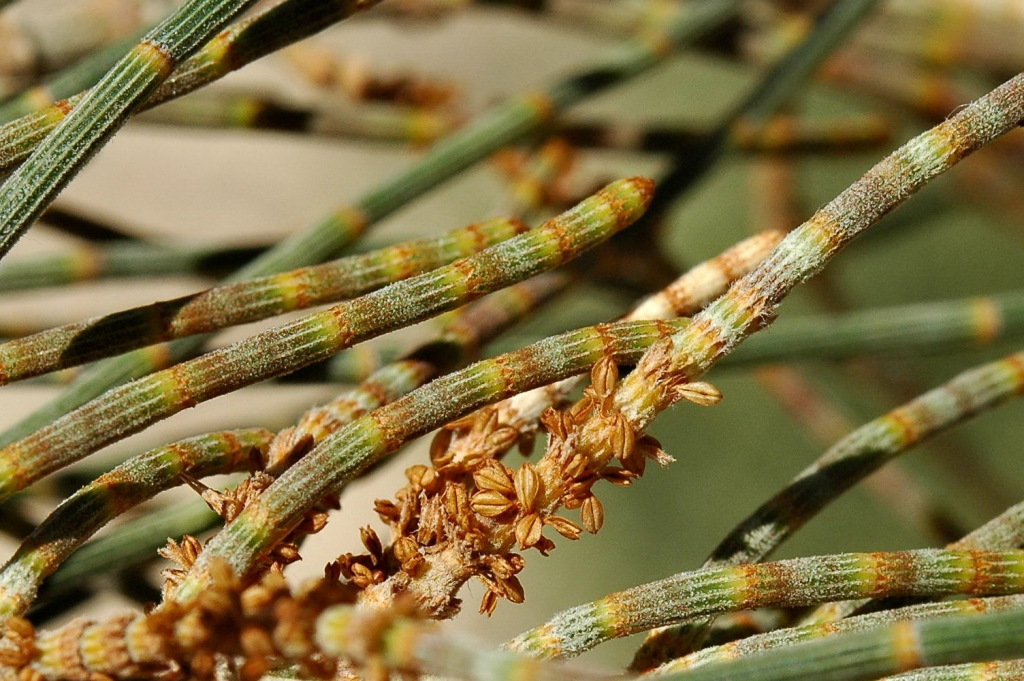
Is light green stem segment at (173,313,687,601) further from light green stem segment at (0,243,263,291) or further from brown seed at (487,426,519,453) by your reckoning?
light green stem segment at (0,243,263,291)

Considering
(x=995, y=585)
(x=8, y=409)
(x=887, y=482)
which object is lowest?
(x=995, y=585)

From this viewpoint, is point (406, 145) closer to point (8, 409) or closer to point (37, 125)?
point (37, 125)

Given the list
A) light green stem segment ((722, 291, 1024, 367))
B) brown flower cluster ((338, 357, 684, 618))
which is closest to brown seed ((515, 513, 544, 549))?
brown flower cluster ((338, 357, 684, 618))

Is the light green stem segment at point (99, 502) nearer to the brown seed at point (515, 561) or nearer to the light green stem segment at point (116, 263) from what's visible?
the brown seed at point (515, 561)

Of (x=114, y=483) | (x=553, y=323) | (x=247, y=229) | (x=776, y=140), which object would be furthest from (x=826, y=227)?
(x=247, y=229)

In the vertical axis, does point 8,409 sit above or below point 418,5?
above

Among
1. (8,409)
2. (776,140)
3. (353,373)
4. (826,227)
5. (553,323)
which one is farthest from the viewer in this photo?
(8,409)

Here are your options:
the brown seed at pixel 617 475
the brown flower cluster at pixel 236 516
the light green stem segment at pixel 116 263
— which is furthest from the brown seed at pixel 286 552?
the light green stem segment at pixel 116 263
